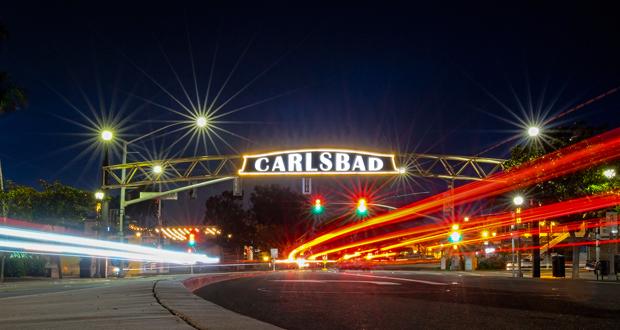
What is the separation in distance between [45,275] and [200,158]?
11798 millimetres

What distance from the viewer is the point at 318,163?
44.2 m

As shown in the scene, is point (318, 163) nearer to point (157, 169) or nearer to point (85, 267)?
point (157, 169)

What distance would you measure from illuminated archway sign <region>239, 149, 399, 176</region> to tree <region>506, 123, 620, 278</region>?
8.08m

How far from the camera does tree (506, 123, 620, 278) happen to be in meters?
35.8

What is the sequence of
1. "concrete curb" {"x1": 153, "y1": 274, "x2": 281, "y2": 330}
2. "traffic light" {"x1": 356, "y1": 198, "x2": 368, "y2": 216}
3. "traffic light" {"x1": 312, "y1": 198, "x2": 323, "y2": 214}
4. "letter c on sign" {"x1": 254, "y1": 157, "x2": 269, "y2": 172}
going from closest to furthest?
"concrete curb" {"x1": 153, "y1": 274, "x2": 281, "y2": 330} < "letter c on sign" {"x1": 254, "y1": 157, "x2": 269, "y2": 172} < "traffic light" {"x1": 312, "y1": 198, "x2": 323, "y2": 214} < "traffic light" {"x1": 356, "y1": 198, "x2": 368, "y2": 216}

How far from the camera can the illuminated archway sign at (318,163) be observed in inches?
1730

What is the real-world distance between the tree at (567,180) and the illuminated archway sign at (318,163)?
8.08m

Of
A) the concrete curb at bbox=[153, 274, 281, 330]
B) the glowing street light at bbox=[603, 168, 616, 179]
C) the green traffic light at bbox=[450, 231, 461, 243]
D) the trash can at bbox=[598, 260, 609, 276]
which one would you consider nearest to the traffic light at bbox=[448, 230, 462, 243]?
the green traffic light at bbox=[450, 231, 461, 243]

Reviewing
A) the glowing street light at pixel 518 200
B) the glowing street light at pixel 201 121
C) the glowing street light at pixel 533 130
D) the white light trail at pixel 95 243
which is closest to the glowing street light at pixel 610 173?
the glowing street light at pixel 533 130

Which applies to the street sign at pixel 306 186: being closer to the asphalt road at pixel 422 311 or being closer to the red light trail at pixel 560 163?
the red light trail at pixel 560 163

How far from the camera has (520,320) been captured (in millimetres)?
11047

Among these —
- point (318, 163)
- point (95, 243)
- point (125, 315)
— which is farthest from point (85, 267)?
point (125, 315)

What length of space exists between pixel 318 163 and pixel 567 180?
48.9ft

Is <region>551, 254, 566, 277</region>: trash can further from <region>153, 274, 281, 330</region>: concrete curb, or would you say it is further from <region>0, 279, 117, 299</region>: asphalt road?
<region>153, 274, 281, 330</region>: concrete curb
